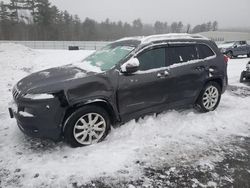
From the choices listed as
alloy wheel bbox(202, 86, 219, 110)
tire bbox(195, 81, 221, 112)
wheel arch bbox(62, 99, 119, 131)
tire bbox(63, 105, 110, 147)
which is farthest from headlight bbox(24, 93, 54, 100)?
alloy wheel bbox(202, 86, 219, 110)

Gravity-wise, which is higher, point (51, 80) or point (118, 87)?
point (51, 80)

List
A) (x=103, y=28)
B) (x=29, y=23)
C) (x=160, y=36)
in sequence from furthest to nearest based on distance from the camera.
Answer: (x=103, y=28), (x=29, y=23), (x=160, y=36)

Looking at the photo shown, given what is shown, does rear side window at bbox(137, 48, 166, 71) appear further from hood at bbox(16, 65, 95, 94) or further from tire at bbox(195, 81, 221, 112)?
tire at bbox(195, 81, 221, 112)

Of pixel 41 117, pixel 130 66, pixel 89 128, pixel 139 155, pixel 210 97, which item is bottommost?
pixel 139 155

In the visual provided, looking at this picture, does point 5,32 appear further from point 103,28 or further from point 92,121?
point 92,121

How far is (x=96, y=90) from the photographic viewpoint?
3836 mm

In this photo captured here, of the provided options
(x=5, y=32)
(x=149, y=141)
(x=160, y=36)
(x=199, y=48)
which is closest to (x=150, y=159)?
(x=149, y=141)

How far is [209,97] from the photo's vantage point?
5.51 meters

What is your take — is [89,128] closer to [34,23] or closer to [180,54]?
[180,54]

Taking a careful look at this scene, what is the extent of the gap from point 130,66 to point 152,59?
65 centimetres

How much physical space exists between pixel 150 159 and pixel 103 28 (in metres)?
81.6

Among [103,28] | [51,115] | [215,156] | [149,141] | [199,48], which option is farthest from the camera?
[103,28]

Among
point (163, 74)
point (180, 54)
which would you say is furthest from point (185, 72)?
point (163, 74)

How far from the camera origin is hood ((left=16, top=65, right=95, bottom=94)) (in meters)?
3.64
